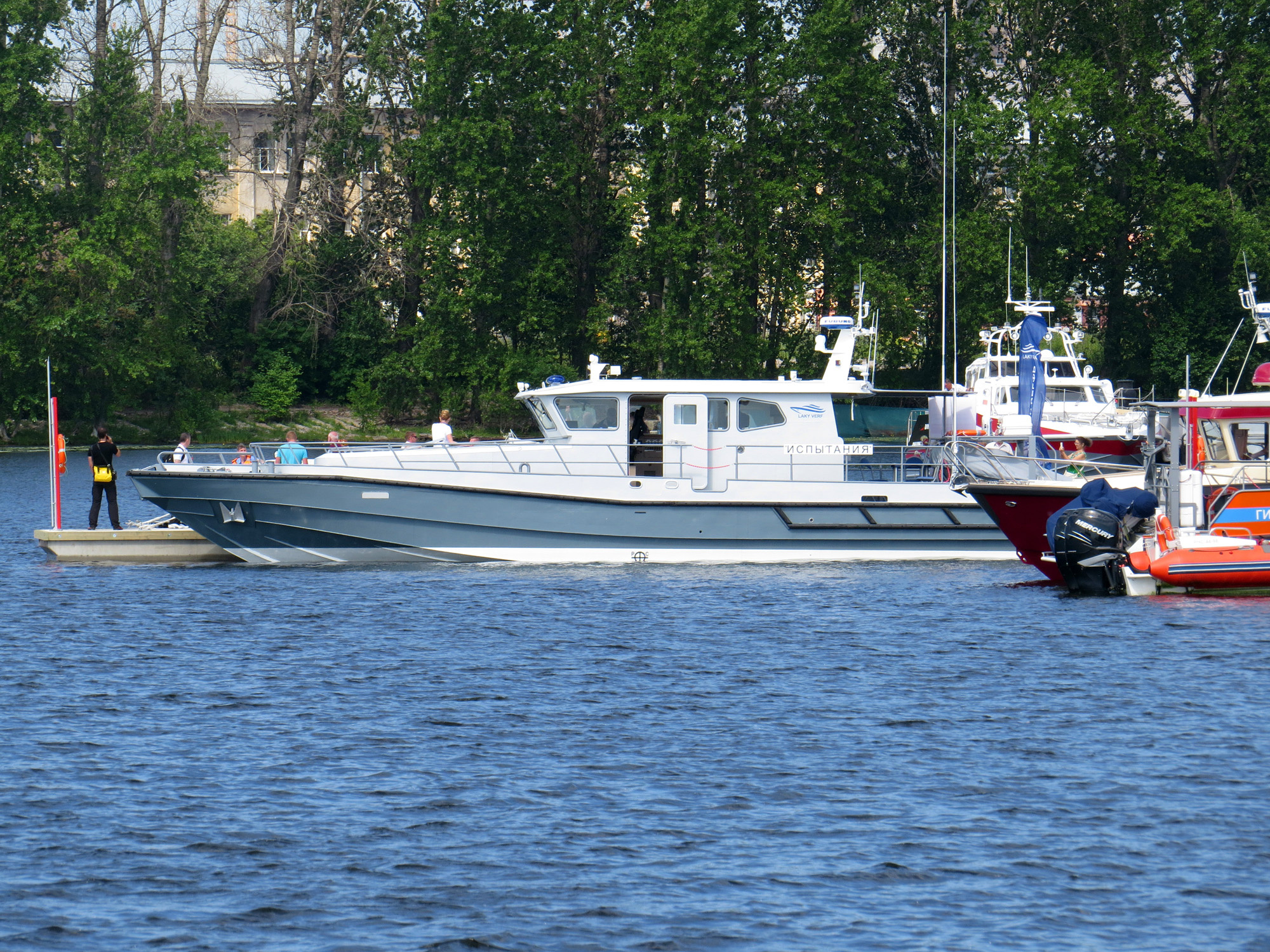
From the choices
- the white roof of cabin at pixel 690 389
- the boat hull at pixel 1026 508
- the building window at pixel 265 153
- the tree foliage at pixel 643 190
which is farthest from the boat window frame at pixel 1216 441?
the building window at pixel 265 153

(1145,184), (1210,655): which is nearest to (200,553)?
(1210,655)

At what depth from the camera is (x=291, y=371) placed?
221ft

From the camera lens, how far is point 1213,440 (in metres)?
25.0

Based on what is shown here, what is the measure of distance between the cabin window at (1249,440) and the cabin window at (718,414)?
306 inches

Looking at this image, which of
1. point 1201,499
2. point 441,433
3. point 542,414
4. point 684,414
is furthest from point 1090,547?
point 441,433

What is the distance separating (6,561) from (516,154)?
3453cm

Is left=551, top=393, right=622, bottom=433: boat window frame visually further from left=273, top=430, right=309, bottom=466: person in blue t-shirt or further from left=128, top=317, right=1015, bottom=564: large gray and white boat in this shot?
left=273, top=430, right=309, bottom=466: person in blue t-shirt

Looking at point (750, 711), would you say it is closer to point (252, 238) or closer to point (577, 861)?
point (577, 861)

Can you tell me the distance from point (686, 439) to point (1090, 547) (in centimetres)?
647

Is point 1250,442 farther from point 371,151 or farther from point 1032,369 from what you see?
point 371,151

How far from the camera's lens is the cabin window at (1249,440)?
24766 mm

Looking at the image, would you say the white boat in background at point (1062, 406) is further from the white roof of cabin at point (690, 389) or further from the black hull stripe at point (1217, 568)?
the black hull stripe at point (1217, 568)

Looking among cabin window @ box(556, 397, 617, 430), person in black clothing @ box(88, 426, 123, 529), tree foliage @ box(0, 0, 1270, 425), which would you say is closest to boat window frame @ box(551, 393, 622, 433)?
cabin window @ box(556, 397, 617, 430)

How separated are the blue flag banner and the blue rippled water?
8.92 metres
